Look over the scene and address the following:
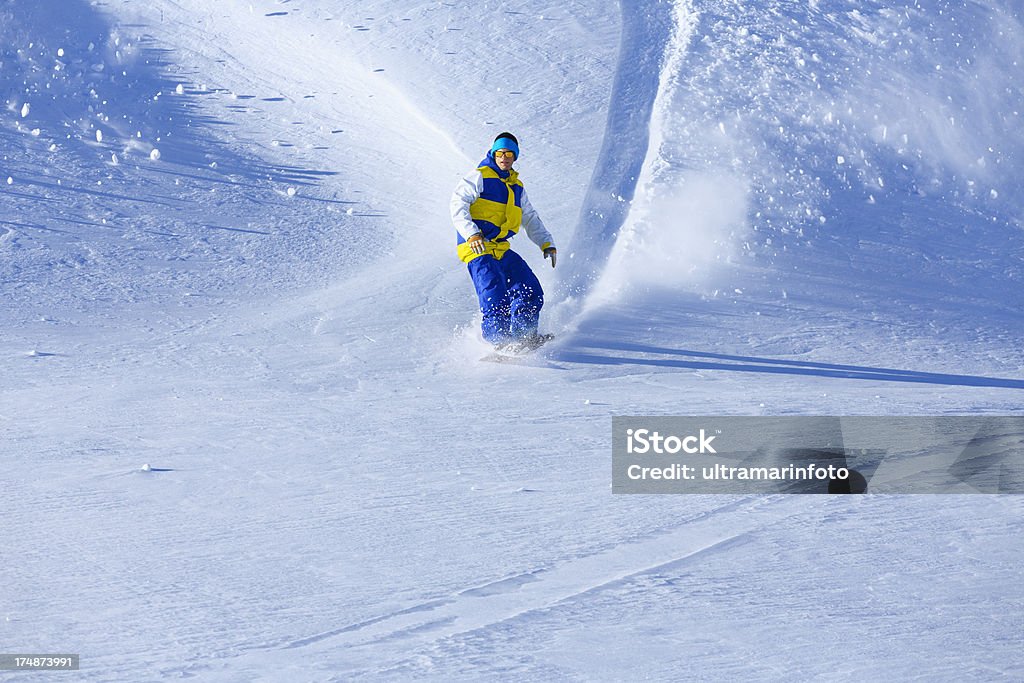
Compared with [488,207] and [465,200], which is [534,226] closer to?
[488,207]

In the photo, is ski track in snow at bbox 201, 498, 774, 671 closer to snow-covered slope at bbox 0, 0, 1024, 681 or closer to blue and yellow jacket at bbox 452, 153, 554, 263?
snow-covered slope at bbox 0, 0, 1024, 681

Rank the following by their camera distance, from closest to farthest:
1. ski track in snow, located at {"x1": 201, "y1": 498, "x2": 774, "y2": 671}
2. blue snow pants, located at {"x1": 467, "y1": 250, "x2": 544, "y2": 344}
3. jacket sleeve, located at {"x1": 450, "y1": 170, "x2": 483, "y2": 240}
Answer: ski track in snow, located at {"x1": 201, "y1": 498, "x2": 774, "y2": 671}, jacket sleeve, located at {"x1": 450, "y1": 170, "x2": 483, "y2": 240}, blue snow pants, located at {"x1": 467, "y1": 250, "x2": 544, "y2": 344}

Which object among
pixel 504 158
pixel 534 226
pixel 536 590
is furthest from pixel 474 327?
pixel 536 590

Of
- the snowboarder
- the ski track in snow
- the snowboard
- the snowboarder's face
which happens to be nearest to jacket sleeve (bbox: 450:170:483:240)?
the snowboarder

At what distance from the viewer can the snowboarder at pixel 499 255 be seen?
6617 mm

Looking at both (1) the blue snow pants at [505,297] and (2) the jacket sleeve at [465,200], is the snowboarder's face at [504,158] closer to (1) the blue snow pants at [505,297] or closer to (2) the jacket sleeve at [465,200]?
(2) the jacket sleeve at [465,200]

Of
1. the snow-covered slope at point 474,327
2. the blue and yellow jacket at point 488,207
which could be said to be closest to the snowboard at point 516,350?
the snow-covered slope at point 474,327

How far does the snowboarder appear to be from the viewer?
662 centimetres

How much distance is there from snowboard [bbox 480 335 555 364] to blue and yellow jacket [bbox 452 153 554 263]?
0.51 meters

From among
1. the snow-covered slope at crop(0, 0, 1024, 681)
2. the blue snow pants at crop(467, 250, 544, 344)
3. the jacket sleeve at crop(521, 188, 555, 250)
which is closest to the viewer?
the snow-covered slope at crop(0, 0, 1024, 681)

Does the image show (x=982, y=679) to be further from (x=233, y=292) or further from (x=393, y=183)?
(x=393, y=183)

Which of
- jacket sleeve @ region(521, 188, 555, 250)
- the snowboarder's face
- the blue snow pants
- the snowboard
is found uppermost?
the snowboarder's face

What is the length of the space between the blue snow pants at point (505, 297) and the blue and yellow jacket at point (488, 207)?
0.08 meters

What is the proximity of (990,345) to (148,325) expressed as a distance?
5099mm
